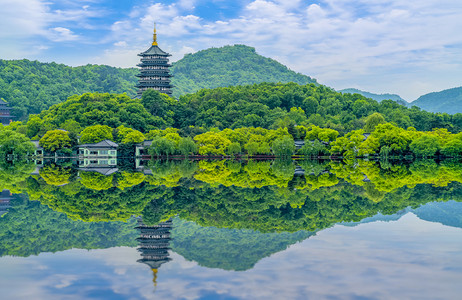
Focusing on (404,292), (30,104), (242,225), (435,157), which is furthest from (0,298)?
(30,104)

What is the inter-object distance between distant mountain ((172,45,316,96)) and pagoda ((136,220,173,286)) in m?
127

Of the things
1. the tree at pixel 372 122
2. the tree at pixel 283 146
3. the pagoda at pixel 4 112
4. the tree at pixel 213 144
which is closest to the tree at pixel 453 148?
the tree at pixel 283 146

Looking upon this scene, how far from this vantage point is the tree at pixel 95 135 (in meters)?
50.1

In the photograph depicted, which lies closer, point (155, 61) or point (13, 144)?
point (13, 144)

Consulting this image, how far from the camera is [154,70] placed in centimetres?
7025

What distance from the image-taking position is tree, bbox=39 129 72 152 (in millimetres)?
48062

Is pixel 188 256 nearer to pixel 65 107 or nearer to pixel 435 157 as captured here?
pixel 435 157

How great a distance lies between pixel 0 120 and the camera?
76250mm

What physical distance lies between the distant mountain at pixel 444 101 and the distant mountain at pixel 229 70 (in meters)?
42.7

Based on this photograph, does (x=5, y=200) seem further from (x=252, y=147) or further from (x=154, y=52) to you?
(x=154, y=52)

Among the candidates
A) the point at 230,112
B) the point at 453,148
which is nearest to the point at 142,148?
the point at 230,112

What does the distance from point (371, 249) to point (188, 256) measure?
301 cm

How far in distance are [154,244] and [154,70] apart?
63.2 metres

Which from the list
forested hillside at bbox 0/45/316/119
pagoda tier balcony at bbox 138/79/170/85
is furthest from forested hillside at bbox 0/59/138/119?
pagoda tier balcony at bbox 138/79/170/85
